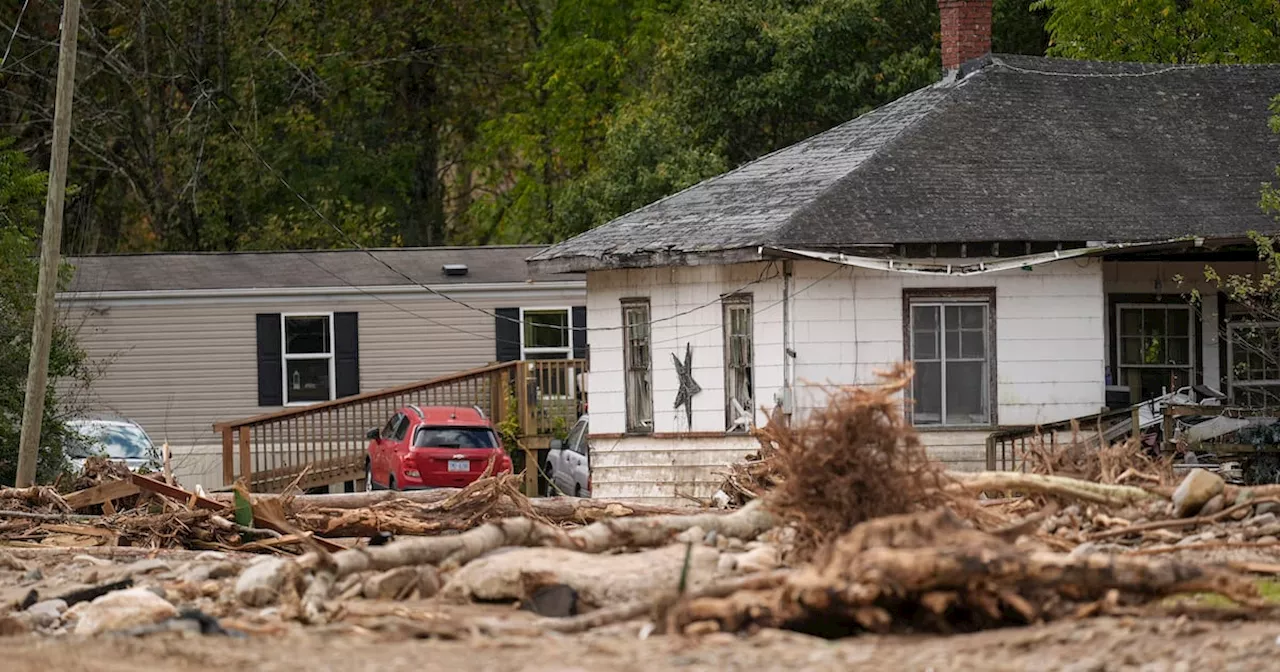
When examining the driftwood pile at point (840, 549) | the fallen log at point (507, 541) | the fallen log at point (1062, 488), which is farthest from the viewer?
the fallen log at point (1062, 488)

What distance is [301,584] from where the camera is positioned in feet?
42.0

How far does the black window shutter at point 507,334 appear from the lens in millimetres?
33562

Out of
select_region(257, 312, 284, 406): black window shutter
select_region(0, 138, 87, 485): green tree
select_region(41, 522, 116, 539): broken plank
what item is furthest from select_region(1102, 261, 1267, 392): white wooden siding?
select_region(257, 312, 284, 406): black window shutter

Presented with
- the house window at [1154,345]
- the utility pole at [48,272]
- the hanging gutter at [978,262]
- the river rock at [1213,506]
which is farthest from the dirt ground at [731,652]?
the house window at [1154,345]

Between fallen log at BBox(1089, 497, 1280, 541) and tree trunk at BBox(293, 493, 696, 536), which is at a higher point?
fallen log at BBox(1089, 497, 1280, 541)

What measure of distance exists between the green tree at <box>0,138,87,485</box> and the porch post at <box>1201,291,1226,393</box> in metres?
15.3

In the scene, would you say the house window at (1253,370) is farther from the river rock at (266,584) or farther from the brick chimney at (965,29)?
the river rock at (266,584)

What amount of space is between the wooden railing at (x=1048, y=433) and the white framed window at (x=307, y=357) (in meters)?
14.8

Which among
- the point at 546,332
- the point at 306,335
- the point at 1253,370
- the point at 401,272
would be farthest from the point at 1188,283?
the point at 306,335

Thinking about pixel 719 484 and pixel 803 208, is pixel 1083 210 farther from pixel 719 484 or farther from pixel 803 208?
pixel 719 484

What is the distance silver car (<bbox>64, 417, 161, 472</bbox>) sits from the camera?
2770cm

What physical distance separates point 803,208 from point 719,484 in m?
3.38

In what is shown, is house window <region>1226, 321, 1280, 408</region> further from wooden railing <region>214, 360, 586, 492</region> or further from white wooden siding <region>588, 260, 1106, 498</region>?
wooden railing <region>214, 360, 586, 492</region>

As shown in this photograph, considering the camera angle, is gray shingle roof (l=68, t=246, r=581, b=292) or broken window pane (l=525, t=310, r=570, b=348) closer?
gray shingle roof (l=68, t=246, r=581, b=292)
